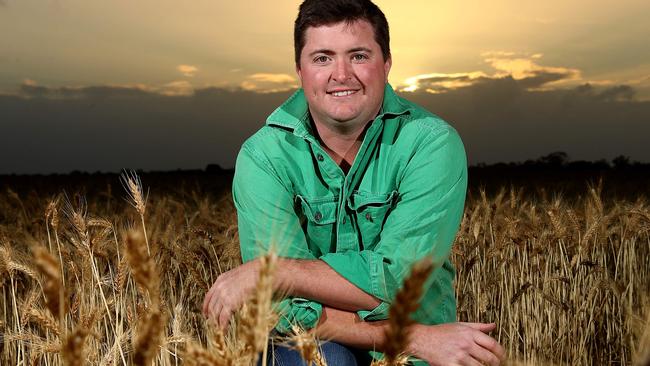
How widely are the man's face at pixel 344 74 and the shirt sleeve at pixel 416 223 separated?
277mm

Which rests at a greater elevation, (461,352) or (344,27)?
(344,27)

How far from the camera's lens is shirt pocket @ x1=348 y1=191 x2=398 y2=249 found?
2619 mm

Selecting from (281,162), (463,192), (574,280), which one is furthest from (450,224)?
(574,280)

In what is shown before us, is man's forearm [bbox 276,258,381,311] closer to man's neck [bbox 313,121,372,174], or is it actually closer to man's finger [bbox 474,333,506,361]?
man's finger [bbox 474,333,506,361]

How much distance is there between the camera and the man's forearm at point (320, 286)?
2.25 meters

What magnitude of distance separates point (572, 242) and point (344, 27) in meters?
2.21

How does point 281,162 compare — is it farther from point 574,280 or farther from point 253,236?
point 574,280

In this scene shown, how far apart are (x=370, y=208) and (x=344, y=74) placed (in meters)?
0.51

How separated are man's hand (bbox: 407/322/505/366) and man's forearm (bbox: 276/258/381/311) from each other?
0.65 ft

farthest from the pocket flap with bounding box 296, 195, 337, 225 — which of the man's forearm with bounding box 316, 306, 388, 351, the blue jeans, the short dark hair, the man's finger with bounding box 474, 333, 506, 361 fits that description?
the man's finger with bounding box 474, 333, 506, 361

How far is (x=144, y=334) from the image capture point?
903 mm

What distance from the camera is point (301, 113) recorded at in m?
2.81

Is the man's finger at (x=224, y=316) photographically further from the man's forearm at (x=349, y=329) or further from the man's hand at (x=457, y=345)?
the man's hand at (x=457, y=345)

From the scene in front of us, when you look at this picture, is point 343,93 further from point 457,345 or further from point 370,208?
point 457,345
